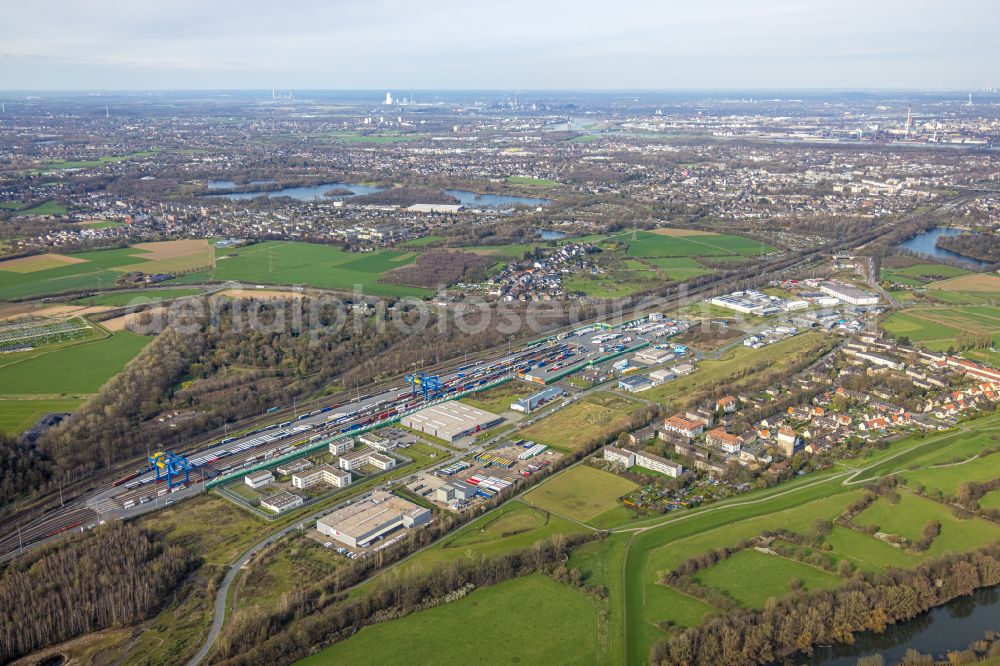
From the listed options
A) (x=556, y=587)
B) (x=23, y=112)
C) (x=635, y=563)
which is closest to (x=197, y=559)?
(x=556, y=587)

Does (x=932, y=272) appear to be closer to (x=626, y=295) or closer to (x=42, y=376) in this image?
(x=626, y=295)

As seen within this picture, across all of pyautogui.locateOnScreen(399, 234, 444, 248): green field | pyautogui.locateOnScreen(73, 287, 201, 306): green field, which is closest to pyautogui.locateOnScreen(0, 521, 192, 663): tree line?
pyautogui.locateOnScreen(73, 287, 201, 306): green field

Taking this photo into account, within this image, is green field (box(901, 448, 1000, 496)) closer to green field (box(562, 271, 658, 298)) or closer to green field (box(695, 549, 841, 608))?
green field (box(695, 549, 841, 608))

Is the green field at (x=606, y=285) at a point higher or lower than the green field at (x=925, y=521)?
higher

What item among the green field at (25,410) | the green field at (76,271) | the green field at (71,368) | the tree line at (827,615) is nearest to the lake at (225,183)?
the green field at (76,271)

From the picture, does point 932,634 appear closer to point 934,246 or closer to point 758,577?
point 758,577

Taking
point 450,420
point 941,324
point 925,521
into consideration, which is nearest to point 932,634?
point 925,521

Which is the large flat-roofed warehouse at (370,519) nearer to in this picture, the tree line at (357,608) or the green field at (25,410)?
the tree line at (357,608)
